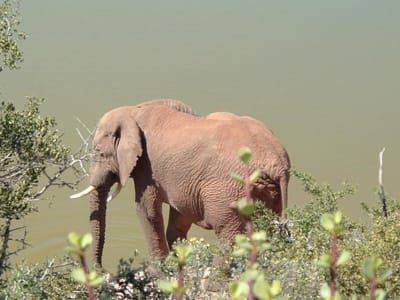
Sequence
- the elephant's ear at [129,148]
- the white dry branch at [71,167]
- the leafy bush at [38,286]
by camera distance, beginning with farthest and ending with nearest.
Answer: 1. the elephant's ear at [129,148]
2. the white dry branch at [71,167]
3. the leafy bush at [38,286]

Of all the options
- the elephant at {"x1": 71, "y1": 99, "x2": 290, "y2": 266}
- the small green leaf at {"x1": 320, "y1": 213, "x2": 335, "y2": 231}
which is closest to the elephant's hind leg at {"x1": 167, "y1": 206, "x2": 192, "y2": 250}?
the elephant at {"x1": 71, "y1": 99, "x2": 290, "y2": 266}

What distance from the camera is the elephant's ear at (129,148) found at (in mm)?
6633

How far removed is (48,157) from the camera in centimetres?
488

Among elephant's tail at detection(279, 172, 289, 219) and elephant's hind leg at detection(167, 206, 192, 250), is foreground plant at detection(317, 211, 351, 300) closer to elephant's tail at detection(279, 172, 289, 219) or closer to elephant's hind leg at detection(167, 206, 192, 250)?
elephant's tail at detection(279, 172, 289, 219)

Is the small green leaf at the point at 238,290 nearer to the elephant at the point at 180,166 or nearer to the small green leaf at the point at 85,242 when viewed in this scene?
the small green leaf at the point at 85,242

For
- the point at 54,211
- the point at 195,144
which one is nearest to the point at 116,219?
the point at 54,211

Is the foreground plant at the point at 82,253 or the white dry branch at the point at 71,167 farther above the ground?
the foreground plant at the point at 82,253

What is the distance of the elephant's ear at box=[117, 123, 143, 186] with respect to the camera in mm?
6633

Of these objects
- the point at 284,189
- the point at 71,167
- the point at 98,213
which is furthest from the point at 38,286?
the point at 98,213

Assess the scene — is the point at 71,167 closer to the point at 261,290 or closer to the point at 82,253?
the point at 82,253

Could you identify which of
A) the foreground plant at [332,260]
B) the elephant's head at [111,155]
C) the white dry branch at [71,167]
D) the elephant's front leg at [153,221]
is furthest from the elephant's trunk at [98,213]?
the foreground plant at [332,260]

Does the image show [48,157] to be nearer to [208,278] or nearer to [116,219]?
[208,278]

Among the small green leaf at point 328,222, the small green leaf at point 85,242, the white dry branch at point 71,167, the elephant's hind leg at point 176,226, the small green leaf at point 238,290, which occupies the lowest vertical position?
the elephant's hind leg at point 176,226

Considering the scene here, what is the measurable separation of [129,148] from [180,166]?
1.74 feet
